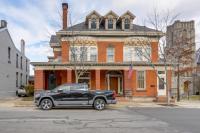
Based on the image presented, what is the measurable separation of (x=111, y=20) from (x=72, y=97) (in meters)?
15.7

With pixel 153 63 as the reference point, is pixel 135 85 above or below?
below

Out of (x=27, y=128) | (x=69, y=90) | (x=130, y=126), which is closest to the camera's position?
(x=27, y=128)

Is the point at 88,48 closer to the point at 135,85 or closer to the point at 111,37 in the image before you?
the point at 111,37

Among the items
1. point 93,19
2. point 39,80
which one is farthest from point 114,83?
point 39,80

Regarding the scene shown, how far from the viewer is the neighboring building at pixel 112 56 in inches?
1400

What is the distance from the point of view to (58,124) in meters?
14.8

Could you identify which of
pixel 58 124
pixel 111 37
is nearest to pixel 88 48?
pixel 111 37

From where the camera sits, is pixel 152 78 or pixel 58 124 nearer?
pixel 58 124

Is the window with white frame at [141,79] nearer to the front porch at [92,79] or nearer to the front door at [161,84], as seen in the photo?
the front door at [161,84]

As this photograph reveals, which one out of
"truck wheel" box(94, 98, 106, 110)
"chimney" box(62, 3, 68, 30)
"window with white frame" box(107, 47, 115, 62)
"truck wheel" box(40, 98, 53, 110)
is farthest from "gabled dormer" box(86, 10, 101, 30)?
"truck wheel" box(40, 98, 53, 110)

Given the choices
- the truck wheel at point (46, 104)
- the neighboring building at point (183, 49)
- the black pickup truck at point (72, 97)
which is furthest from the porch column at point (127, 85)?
the truck wheel at point (46, 104)

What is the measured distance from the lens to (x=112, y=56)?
37500mm

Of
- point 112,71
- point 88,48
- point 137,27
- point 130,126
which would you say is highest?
point 137,27

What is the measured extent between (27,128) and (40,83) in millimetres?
21384
